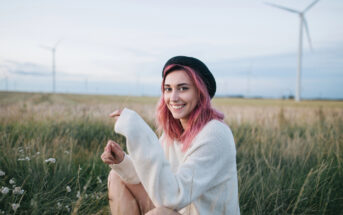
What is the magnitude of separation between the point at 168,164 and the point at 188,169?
0.14 metres

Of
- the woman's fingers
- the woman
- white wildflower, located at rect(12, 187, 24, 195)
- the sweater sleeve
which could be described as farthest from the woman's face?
white wildflower, located at rect(12, 187, 24, 195)

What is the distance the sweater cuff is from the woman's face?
0.54 m

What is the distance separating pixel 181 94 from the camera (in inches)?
78.5

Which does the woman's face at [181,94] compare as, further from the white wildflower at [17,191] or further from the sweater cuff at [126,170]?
the white wildflower at [17,191]

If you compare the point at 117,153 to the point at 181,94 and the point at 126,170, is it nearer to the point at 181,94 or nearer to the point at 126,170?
the point at 126,170

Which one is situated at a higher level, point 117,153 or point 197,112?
point 197,112

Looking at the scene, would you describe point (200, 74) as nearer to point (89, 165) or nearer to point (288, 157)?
point (89, 165)

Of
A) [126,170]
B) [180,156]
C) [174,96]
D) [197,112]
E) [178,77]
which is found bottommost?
[126,170]

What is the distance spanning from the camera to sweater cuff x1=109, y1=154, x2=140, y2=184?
2.02 m

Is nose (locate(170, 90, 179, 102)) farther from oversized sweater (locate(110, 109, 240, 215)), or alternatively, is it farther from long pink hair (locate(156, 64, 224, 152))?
oversized sweater (locate(110, 109, 240, 215))

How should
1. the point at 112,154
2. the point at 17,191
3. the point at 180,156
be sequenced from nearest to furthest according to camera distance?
the point at 112,154
the point at 180,156
the point at 17,191

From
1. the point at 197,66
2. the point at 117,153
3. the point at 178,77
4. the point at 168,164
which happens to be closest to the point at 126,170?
the point at 117,153

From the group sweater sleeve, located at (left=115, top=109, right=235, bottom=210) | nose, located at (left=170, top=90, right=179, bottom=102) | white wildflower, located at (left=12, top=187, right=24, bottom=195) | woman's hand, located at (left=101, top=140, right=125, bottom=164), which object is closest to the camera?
sweater sleeve, located at (left=115, top=109, right=235, bottom=210)

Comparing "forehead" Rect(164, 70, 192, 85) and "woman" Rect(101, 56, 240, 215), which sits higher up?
"forehead" Rect(164, 70, 192, 85)
